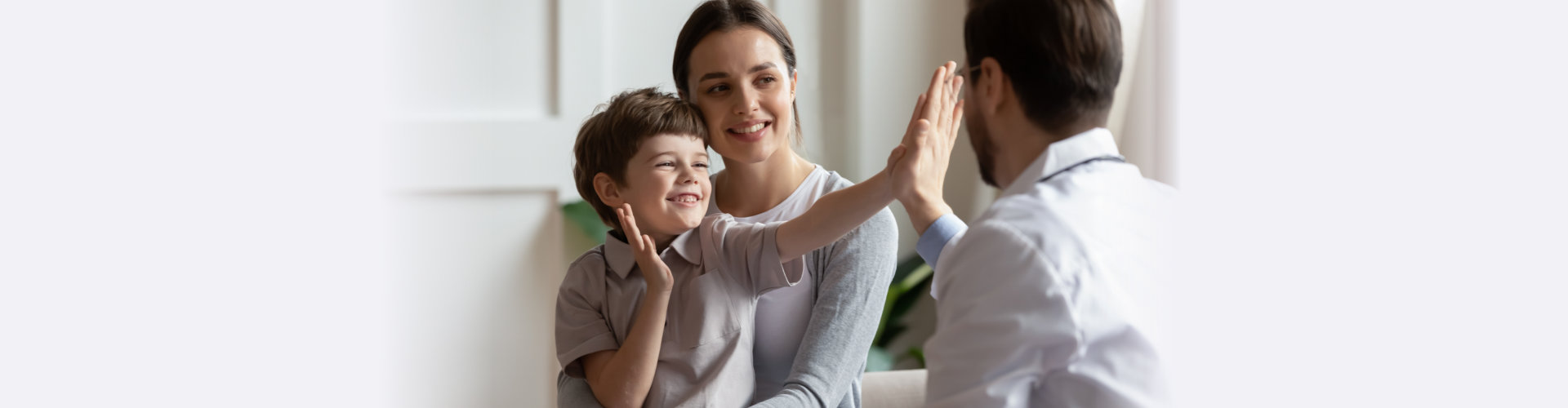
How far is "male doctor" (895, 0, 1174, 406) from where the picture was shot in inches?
14.5

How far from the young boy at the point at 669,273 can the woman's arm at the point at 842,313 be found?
1.3 inches

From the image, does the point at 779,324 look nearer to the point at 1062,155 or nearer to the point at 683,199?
the point at 683,199

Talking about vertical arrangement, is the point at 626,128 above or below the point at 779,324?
above

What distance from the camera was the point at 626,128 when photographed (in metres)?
0.59

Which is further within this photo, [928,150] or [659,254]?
[659,254]

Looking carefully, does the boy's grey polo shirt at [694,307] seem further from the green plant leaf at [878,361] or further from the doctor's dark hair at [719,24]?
the green plant leaf at [878,361]

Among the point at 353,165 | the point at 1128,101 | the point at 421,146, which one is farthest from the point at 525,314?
the point at 1128,101

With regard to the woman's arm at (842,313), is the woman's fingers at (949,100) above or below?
above

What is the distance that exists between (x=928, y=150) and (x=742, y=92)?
0.17 m

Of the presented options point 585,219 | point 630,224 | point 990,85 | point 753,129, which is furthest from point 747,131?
point 585,219

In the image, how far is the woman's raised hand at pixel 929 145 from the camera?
475mm

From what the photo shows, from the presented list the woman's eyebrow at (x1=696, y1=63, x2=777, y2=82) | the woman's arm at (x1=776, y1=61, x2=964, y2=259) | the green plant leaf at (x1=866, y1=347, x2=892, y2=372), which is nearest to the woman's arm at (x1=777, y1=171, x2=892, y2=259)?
the woman's arm at (x1=776, y1=61, x2=964, y2=259)

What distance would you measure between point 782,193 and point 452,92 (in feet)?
1.90

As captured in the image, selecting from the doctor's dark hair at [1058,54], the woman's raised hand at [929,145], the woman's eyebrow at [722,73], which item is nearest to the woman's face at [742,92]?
the woman's eyebrow at [722,73]
